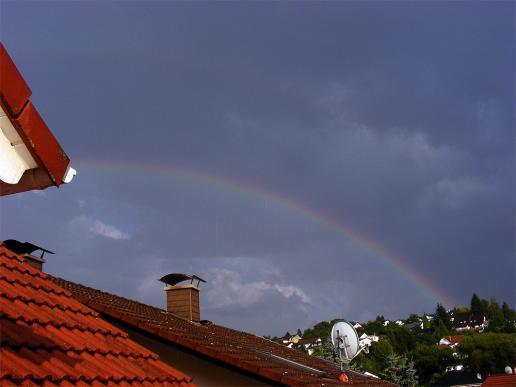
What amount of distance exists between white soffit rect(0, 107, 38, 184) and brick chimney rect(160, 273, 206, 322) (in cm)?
1055

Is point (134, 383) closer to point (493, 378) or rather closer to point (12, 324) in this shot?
point (12, 324)

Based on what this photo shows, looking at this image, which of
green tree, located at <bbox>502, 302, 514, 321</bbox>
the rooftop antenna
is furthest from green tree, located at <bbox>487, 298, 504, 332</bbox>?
the rooftop antenna

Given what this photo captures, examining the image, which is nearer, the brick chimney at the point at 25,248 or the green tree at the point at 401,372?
the brick chimney at the point at 25,248

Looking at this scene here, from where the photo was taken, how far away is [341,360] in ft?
39.0

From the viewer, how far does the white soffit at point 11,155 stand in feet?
7.20

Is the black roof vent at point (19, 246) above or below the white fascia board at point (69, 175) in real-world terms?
above

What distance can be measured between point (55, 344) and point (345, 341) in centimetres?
1003

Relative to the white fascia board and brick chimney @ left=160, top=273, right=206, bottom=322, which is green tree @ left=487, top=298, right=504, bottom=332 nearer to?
brick chimney @ left=160, top=273, right=206, bottom=322

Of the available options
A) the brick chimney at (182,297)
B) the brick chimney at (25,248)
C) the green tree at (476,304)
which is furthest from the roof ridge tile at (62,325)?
the green tree at (476,304)

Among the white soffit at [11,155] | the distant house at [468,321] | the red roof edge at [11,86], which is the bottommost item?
the white soffit at [11,155]

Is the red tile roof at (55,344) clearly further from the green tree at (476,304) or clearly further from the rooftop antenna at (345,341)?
the green tree at (476,304)

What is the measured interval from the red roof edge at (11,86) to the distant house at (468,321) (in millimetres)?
156027

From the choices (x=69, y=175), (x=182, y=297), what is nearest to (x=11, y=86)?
(x=69, y=175)

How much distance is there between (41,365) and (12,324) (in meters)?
0.58
